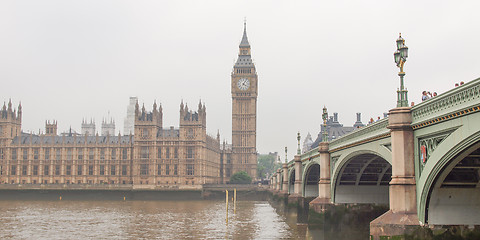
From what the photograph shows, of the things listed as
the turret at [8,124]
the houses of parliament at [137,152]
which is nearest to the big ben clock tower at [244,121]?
the houses of parliament at [137,152]

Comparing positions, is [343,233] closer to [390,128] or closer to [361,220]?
[361,220]

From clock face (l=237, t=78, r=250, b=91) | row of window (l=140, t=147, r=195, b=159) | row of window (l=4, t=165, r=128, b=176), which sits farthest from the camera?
clock face (l=237, t=78, r=250, b=91)

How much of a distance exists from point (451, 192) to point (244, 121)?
5013 inches

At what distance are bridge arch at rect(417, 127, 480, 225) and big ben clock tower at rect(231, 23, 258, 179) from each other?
4928 inches

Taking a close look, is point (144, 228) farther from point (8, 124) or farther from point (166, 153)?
point (8, 124)

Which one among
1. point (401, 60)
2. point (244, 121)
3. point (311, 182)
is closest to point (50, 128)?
point (244, 121)

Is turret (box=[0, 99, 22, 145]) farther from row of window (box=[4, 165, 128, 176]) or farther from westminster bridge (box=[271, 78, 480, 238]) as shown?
westminster bridge (box=[271, 78, 480, 238])

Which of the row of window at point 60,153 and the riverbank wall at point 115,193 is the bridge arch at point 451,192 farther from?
the row of window at point 60,153

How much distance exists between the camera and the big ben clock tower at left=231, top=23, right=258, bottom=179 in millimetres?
147875

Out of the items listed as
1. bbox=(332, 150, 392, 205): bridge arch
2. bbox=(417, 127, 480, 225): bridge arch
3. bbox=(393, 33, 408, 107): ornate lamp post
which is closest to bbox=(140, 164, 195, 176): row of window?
bbox=(332, 150, 392, 205): bridge arch

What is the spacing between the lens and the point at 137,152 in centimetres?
12669

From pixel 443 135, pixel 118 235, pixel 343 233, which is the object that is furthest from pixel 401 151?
→ pixel 118 235

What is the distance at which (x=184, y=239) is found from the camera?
128 ft

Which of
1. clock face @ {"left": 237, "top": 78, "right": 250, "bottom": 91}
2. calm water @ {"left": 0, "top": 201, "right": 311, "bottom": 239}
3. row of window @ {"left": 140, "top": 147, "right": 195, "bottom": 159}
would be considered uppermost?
clock face @ {"left": 237, "top": 78, "right": 250, "bottom": 91}
